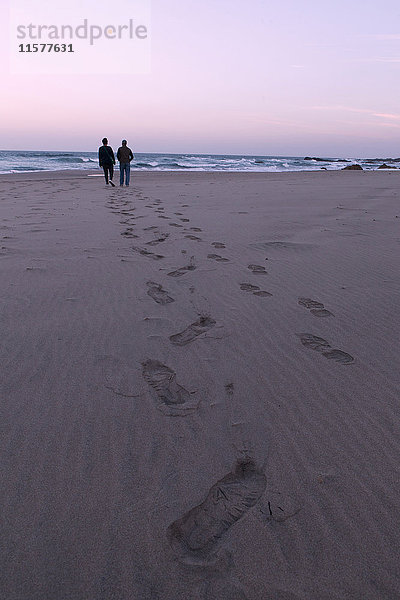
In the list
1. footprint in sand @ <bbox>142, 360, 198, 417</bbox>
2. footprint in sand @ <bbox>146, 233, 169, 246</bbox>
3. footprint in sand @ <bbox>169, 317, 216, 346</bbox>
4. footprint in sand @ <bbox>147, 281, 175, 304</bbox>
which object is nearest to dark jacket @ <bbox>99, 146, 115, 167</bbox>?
footprint in sand @ <bbox>146, 233, 169, 246</bbox>

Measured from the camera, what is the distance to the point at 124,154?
1202cm

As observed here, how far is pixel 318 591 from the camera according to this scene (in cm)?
104

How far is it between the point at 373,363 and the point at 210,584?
1.41 metres

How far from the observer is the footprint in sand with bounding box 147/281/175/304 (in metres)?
2.87

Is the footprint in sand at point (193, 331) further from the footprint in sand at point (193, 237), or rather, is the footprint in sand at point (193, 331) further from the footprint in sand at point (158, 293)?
the footprint in sand at point (193, 237)

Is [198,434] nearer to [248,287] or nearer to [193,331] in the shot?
[193,331]

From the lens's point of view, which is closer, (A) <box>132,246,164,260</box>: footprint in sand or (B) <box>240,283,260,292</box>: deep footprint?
(B) <box>240,283,260,292</box>: deep footprint

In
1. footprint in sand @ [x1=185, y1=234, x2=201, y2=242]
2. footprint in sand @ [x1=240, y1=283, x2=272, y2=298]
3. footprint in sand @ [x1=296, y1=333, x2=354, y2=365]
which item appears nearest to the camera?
footprint in sand @ [x1=296, y1=333, x2=354, y2=365]

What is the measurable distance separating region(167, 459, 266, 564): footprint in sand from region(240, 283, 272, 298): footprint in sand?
1755 millimetres

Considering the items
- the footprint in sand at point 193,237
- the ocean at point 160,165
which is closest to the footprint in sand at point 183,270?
the footprint in sand at point 193,237

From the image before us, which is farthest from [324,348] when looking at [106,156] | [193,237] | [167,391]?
[106,156]

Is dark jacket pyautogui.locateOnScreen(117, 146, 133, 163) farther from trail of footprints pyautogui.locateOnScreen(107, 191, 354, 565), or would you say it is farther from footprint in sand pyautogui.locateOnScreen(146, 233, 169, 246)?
trail of footprints pyautogui.locateOnScreen(107, 191, 354, 565)

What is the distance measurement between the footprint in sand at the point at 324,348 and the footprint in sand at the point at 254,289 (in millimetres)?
713

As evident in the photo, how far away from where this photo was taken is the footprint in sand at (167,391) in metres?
1.71
